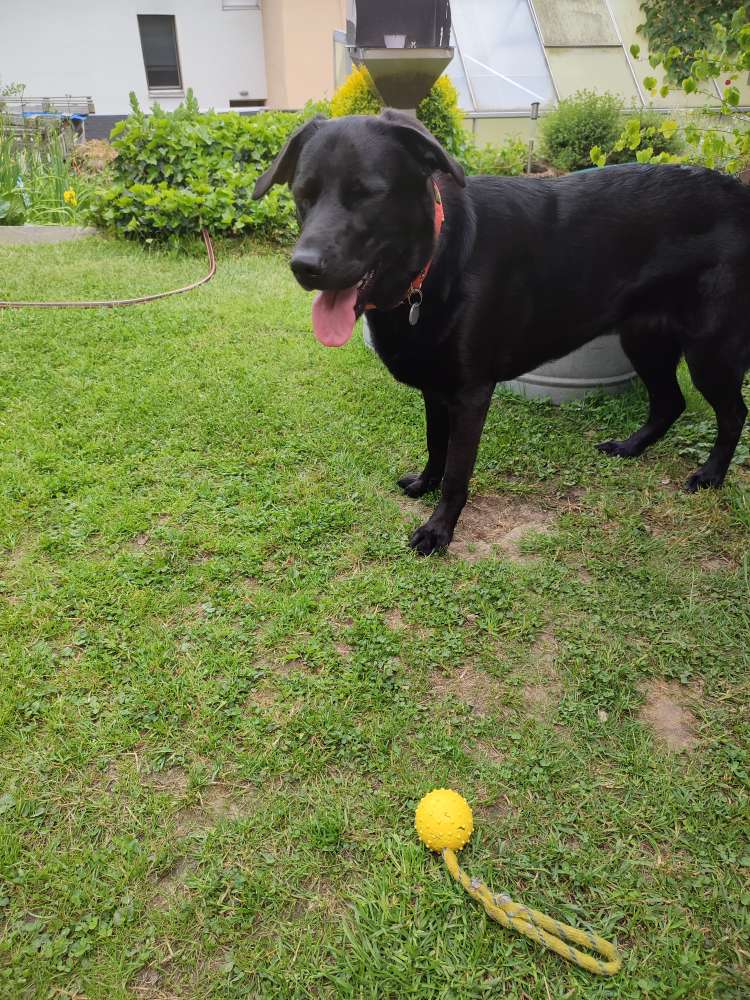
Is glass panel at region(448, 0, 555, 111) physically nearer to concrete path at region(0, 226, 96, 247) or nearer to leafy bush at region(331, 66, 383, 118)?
leafy bush at region(331, 66, 383, 118)

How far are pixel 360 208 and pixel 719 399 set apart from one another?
1650 millimetres

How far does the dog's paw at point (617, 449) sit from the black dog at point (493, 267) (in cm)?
37

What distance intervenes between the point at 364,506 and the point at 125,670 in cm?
113

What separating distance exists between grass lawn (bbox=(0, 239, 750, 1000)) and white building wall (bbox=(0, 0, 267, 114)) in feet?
50.5

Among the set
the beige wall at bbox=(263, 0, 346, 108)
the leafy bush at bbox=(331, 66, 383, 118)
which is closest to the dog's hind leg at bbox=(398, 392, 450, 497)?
the leafy bush at bbox=(331, 66, 383, 118)

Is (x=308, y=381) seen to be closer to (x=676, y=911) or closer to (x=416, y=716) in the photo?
(x=416, y=716)

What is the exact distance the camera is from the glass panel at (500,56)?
10.7 m

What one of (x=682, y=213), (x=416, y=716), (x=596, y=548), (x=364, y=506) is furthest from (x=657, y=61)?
(x=416, y=716)

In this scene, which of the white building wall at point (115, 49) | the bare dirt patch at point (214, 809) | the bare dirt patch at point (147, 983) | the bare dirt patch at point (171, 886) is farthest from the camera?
the white building wall at point (115, 49)

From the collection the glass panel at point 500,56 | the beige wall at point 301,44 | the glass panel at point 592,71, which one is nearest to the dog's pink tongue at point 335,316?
the glass panel at point 500,56

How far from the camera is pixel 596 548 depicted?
2488mm

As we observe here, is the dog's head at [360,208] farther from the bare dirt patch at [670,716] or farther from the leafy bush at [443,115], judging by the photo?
the leafy bush at [443,115]

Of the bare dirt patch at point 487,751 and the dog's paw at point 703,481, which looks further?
the dog's paw at point 703,481

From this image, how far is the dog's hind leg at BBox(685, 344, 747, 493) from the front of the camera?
8.21 feet
